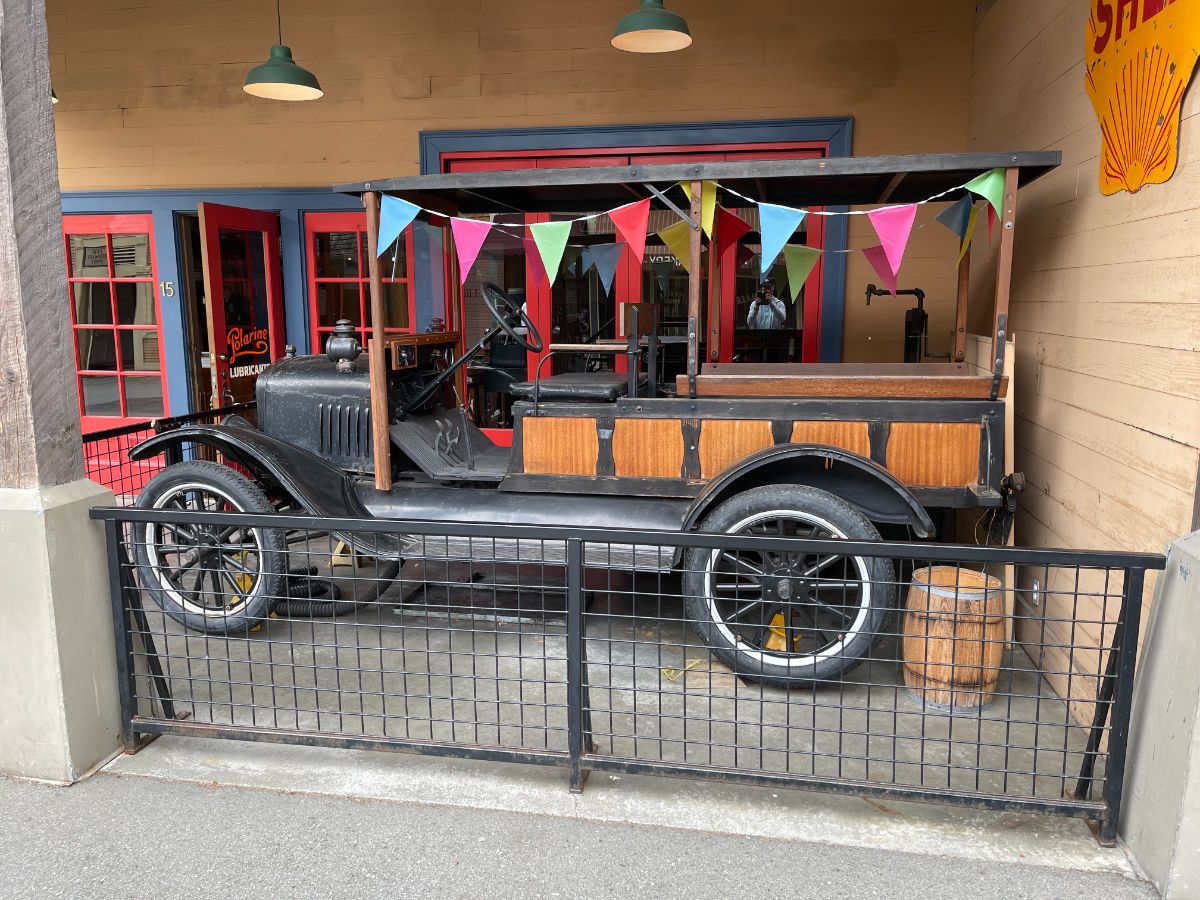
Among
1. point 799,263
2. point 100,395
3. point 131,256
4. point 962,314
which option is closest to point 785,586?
point 799,263

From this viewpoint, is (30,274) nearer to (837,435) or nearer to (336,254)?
(837,435)

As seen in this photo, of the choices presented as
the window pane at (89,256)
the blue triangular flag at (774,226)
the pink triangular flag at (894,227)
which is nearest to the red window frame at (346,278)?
the window pane at (89,256)

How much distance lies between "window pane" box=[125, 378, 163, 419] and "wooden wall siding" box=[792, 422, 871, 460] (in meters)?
5.32

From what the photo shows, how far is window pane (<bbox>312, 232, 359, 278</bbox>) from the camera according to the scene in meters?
6.35

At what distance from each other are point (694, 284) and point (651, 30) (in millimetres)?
1768

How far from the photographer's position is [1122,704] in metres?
2.25

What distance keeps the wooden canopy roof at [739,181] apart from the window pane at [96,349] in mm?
3842

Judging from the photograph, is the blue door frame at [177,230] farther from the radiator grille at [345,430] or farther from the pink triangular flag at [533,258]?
the radiator grille at [345,430]

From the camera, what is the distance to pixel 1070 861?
90.7 inches

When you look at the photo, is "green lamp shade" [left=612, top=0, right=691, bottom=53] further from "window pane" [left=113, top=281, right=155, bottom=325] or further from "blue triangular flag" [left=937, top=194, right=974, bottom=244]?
"window pane" [left=113, top=281, right=155, bottom=325]

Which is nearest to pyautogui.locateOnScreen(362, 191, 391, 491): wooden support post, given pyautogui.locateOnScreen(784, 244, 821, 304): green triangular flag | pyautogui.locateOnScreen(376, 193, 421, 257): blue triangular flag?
pyautogui.locateOnScreen(376, 193, 421, 257): blue triangular flag

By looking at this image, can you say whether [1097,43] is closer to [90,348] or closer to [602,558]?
[602,558]

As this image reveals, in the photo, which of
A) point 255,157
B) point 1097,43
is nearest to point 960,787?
point 1097,43

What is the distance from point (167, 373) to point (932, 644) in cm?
569
